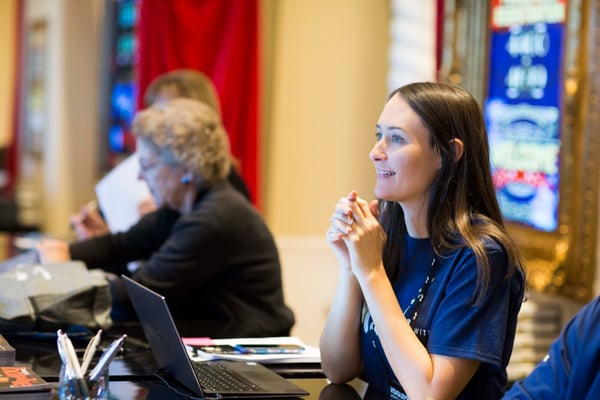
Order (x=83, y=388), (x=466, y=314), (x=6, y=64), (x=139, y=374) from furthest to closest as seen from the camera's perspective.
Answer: (x=6, y=64) → (x=139, y=374) → (x=466, y=314) → (x=83, y=388)

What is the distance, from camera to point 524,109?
4172mm

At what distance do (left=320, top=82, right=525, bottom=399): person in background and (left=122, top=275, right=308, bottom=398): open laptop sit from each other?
0.52ft

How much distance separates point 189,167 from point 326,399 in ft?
3.93

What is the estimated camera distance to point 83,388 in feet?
5.81

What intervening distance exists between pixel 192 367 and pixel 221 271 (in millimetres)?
1002

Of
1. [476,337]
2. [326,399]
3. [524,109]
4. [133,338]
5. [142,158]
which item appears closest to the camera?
[476,337]

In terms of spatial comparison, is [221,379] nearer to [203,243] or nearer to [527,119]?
[203,243]

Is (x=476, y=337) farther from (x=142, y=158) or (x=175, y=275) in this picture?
(x=142, y=158)

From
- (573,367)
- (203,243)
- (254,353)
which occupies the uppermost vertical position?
(573,367)

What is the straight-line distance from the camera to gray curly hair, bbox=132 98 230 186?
308cm

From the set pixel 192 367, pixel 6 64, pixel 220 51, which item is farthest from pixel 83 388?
pixel 6 64

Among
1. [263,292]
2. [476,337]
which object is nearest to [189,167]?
[263,292]

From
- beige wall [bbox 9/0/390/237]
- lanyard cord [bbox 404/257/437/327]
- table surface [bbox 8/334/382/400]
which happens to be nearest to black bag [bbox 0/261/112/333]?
table surface [bbox 8/334/382/400]

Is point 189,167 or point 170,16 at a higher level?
point 170,16
